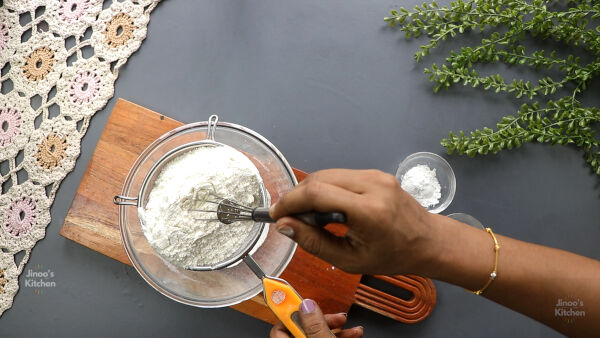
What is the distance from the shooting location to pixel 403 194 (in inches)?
27.8

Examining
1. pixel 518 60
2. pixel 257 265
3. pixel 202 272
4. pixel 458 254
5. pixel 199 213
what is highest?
pixel 518 60

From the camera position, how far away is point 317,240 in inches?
27.6

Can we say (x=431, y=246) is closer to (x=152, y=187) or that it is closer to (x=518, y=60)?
(x=152, y=187)

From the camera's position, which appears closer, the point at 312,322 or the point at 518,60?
the point at 312,322

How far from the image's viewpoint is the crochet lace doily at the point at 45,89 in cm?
122

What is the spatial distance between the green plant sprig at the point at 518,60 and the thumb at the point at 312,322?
627mm

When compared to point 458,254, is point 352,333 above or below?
below

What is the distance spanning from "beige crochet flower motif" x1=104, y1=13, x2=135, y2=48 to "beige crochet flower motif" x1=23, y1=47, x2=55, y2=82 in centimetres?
19

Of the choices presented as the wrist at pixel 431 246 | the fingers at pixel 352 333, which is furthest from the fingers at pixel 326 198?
the fingers at pixel 352 333

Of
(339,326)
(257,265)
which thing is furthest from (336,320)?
(257,265)

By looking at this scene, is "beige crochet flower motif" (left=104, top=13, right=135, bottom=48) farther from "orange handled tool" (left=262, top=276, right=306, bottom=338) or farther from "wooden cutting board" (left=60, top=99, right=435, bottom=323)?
"orange handled tool" (left=262, top=276, right=306, bottom=338)

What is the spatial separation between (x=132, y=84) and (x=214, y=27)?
0.31 m

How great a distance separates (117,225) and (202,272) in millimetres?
315

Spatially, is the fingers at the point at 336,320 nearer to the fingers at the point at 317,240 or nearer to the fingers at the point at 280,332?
the fingers at the point at 280,332
